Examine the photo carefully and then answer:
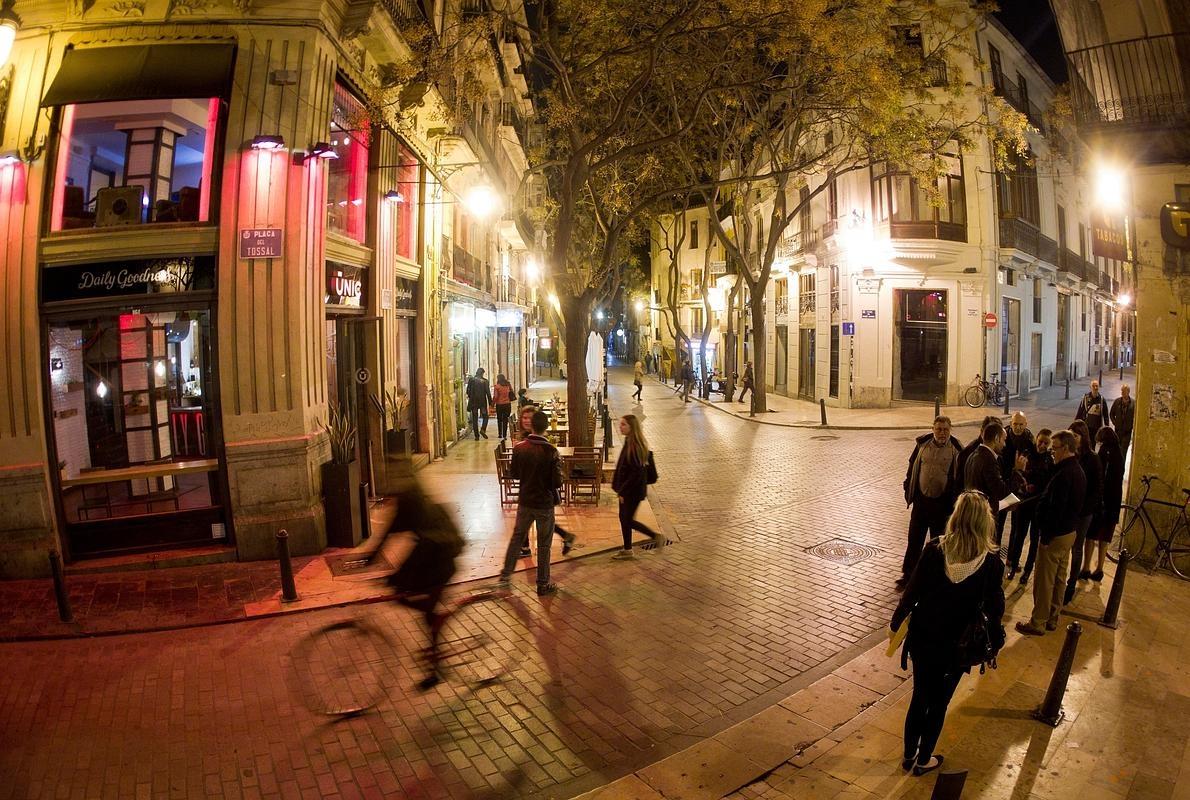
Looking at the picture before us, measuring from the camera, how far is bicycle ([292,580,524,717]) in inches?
226

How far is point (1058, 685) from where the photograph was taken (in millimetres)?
4961

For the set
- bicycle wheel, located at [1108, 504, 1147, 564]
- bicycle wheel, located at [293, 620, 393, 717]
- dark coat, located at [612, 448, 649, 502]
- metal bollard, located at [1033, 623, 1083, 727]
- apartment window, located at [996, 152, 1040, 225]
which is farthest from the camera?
apartment window, located at [996, 152, 1040, 225]

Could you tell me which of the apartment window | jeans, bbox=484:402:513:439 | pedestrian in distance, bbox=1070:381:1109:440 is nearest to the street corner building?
jeans, bbox=484:402:513:439

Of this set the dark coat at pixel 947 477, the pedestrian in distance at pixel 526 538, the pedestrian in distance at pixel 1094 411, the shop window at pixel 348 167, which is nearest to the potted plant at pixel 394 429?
the shop window at pixel 348 167

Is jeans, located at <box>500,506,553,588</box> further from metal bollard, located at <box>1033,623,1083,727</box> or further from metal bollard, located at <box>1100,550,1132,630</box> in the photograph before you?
metal bollard, located at <box>1100,550,1132,630</box>

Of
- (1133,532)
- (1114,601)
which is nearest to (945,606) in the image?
(1114,601)

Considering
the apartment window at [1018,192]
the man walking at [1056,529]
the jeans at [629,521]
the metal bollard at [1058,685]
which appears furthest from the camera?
the apartment window at [1018,192]

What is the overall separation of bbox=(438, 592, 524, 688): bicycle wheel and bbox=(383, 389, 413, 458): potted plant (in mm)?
5257

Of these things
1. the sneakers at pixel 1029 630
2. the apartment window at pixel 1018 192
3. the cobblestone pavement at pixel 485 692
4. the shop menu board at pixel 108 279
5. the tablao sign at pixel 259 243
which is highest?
the apartment window at pixel 1018 192

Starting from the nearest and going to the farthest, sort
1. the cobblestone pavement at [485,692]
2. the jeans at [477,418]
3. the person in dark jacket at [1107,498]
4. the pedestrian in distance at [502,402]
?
the cobblestone pavement at [485,692] → the person in dark jacket at [1107,498] → the pedestrian in distance at [502,402] → the jeans at [477,418]

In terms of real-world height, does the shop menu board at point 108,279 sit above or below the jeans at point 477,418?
above

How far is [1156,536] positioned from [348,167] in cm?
1224

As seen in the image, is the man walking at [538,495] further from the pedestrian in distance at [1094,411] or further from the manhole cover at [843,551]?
the pedestrian in distance at [1094,411]

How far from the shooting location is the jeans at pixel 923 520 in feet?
25.0
